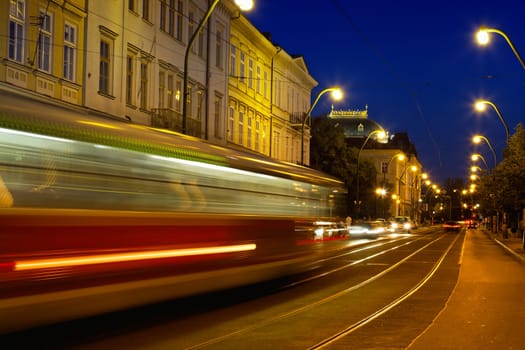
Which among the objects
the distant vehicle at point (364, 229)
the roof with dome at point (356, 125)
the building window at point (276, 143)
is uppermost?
the roof with dome at point (356, 125)

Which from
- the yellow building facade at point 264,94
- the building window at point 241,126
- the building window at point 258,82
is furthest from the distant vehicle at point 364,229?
the building window at point 241,126

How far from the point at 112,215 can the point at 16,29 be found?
1286 cm

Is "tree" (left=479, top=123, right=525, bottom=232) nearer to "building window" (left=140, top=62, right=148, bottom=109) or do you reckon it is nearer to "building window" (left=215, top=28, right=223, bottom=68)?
"building window" (left=215, top=28, right=223, bottom=68)

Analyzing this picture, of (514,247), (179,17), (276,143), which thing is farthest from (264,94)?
(514,247)

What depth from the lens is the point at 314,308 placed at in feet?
44.7

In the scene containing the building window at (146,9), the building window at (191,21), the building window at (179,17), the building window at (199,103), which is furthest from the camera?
the building window at (199,103)

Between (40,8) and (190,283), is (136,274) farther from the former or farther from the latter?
(40,8)

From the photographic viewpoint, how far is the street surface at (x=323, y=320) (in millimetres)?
10039

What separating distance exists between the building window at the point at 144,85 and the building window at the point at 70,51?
5691mm

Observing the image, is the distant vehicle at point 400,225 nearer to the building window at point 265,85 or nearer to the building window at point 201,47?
the building window at point 265,85

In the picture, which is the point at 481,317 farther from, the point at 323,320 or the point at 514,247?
the point at 514,247

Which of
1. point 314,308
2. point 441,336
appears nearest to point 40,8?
point 314,308

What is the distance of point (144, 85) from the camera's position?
29891mm

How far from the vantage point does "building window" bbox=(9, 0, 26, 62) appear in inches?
803
